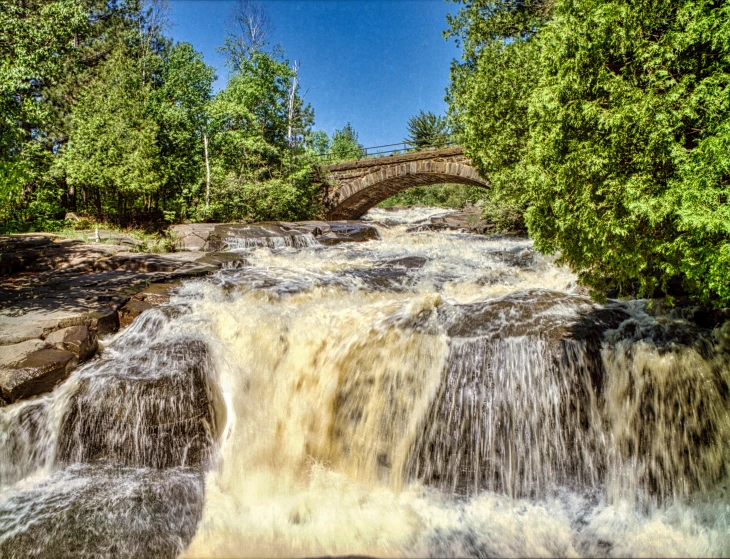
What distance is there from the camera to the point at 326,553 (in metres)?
3.92

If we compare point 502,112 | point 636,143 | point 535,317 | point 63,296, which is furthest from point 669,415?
A: point 63,296

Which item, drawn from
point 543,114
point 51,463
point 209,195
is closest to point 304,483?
point 51,463

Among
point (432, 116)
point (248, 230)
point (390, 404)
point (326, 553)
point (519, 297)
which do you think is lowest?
point (326, 553)

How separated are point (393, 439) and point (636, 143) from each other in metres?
4.09

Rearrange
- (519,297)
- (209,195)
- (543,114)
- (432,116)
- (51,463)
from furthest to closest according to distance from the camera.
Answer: (432,116), (209,195), (519,297), (51,463), (543,114)

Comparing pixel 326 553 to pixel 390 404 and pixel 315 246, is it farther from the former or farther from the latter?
pixel 315 246

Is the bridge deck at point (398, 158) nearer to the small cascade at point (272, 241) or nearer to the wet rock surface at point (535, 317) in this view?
the small cascade at point (272, 241)

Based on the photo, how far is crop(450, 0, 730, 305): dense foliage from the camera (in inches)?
132

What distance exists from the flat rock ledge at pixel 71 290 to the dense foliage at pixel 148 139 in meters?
6.02

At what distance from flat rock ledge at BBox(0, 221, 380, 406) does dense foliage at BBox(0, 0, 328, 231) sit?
602cm

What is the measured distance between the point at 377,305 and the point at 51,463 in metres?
4.97

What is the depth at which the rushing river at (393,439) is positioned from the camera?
4059 millimetres

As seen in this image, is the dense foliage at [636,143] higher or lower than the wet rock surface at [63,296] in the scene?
higher

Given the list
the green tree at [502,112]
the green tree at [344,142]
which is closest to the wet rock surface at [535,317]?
the green tree at [502,112]
